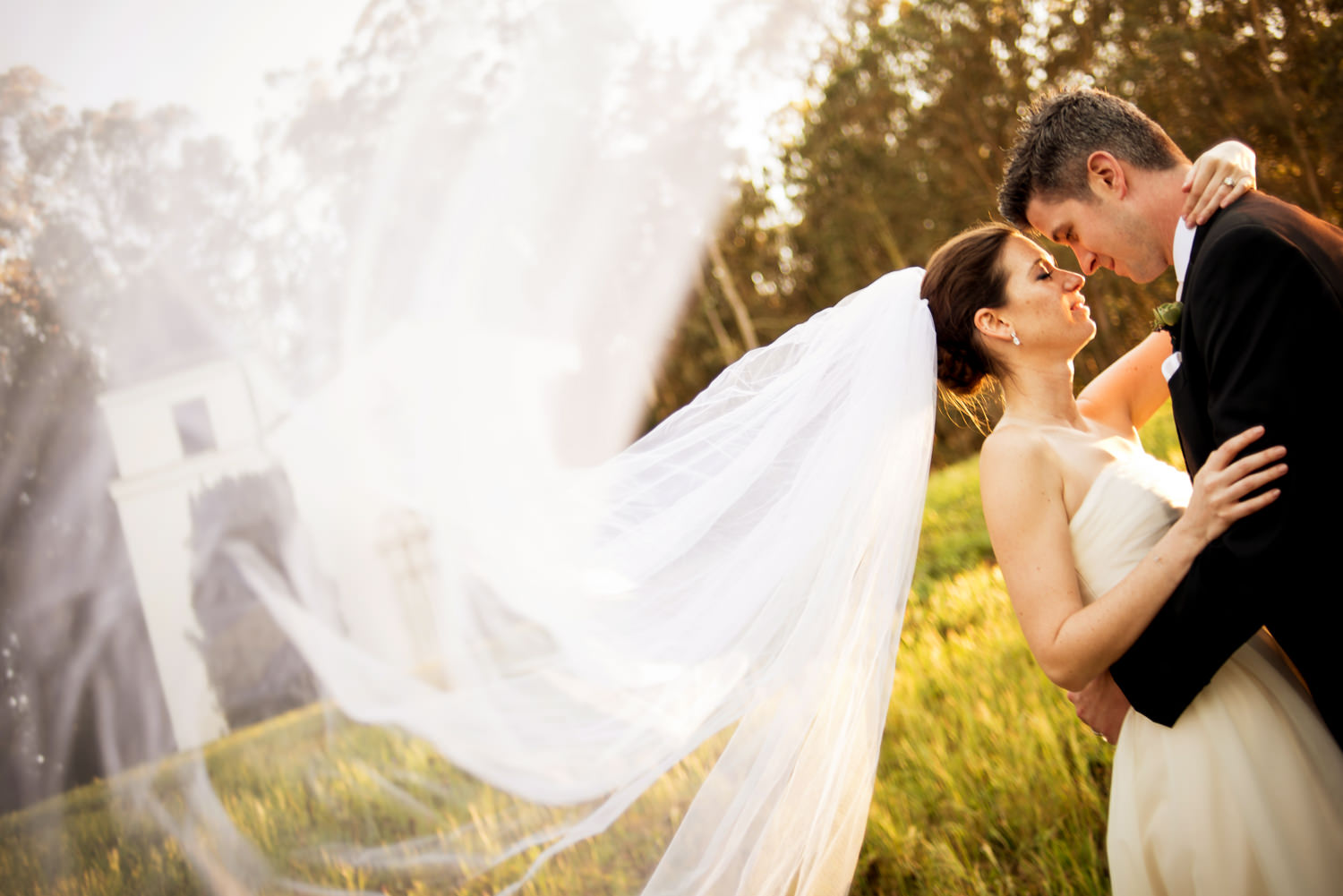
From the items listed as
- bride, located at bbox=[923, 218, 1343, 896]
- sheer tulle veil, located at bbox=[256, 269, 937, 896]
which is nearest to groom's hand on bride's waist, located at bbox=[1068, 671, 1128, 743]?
bride, located at bbox=[923, 218, 1343, 896]

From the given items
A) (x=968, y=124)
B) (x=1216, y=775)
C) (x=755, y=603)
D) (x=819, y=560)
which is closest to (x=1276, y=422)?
(x=1216, y=775)

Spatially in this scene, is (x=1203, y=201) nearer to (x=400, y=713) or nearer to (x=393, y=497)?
(x=400, y=713)

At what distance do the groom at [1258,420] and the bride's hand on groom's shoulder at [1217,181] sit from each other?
0.10 ft

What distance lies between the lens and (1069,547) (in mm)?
2191

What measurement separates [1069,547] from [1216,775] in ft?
2.05

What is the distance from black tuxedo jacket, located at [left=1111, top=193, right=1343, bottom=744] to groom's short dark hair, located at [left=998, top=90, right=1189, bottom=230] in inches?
14.7

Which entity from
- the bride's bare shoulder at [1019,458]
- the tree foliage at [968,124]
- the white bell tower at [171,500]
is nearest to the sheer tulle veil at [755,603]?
the bride's bare shoulder at [1019,458]

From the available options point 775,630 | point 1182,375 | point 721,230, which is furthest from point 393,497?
point 721,230

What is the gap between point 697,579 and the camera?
2789 mm

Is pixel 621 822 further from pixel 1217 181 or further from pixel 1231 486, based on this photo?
pixel 1217 181

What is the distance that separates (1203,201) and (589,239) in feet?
54.1

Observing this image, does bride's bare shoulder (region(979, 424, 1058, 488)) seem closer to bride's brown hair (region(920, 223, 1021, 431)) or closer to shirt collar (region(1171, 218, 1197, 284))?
bride's brown hair (region(920, 223, 1021, 431))

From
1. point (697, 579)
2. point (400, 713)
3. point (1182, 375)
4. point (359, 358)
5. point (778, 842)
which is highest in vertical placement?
point (359, 358)

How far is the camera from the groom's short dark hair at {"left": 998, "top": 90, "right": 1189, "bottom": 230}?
2248 mm
